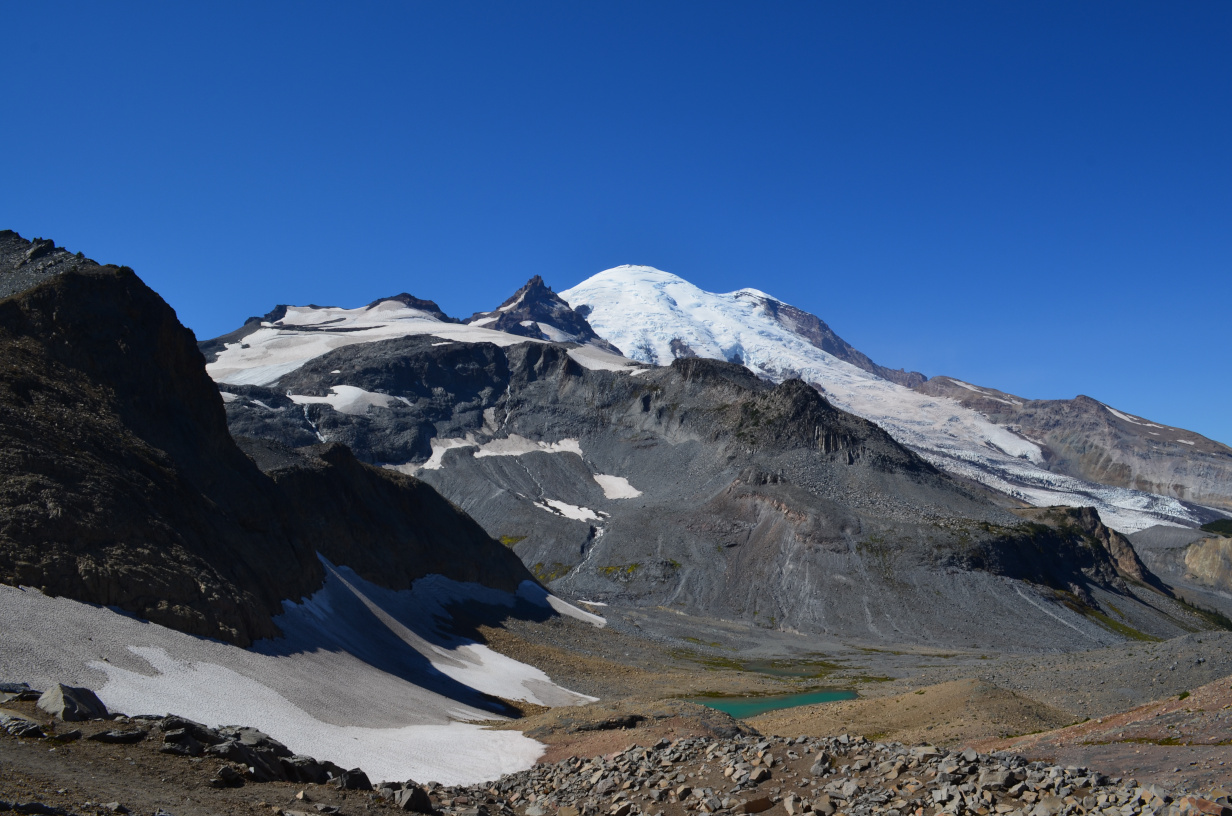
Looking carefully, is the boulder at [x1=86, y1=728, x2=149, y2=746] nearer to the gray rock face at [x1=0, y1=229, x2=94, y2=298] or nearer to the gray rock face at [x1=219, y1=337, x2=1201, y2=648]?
the gray rock face at [x1=0, y1=229, x2=94, y2=298]

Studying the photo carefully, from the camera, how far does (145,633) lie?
1302 inches

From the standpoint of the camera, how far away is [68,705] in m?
18.2

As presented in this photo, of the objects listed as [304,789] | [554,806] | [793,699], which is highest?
[304,789]

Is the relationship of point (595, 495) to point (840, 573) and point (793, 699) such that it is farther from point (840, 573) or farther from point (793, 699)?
point (793, 699)

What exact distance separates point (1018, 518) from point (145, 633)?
13490 centimetres

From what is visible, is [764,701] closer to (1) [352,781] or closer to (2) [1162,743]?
(2) [1162,743]

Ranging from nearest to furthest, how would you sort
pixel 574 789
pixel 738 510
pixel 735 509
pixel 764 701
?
pixel 574 789
pixel 764 701
pixel 738 510
pixel 735 509

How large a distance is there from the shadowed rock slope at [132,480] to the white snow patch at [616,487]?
87303 mm

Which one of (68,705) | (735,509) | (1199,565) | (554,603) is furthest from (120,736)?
(1199,565)

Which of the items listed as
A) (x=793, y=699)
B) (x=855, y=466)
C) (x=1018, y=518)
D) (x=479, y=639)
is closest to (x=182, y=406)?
(x=479, y=639)

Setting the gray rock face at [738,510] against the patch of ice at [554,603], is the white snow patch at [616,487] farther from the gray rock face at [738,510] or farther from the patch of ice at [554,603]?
the patch of ice at [554,603]

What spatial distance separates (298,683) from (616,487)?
12413cm

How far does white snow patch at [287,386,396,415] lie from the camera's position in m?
→ 185

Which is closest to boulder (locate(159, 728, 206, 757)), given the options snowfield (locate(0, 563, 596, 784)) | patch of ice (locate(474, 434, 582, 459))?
snowfield (locate(0, 563, 596, 784))
